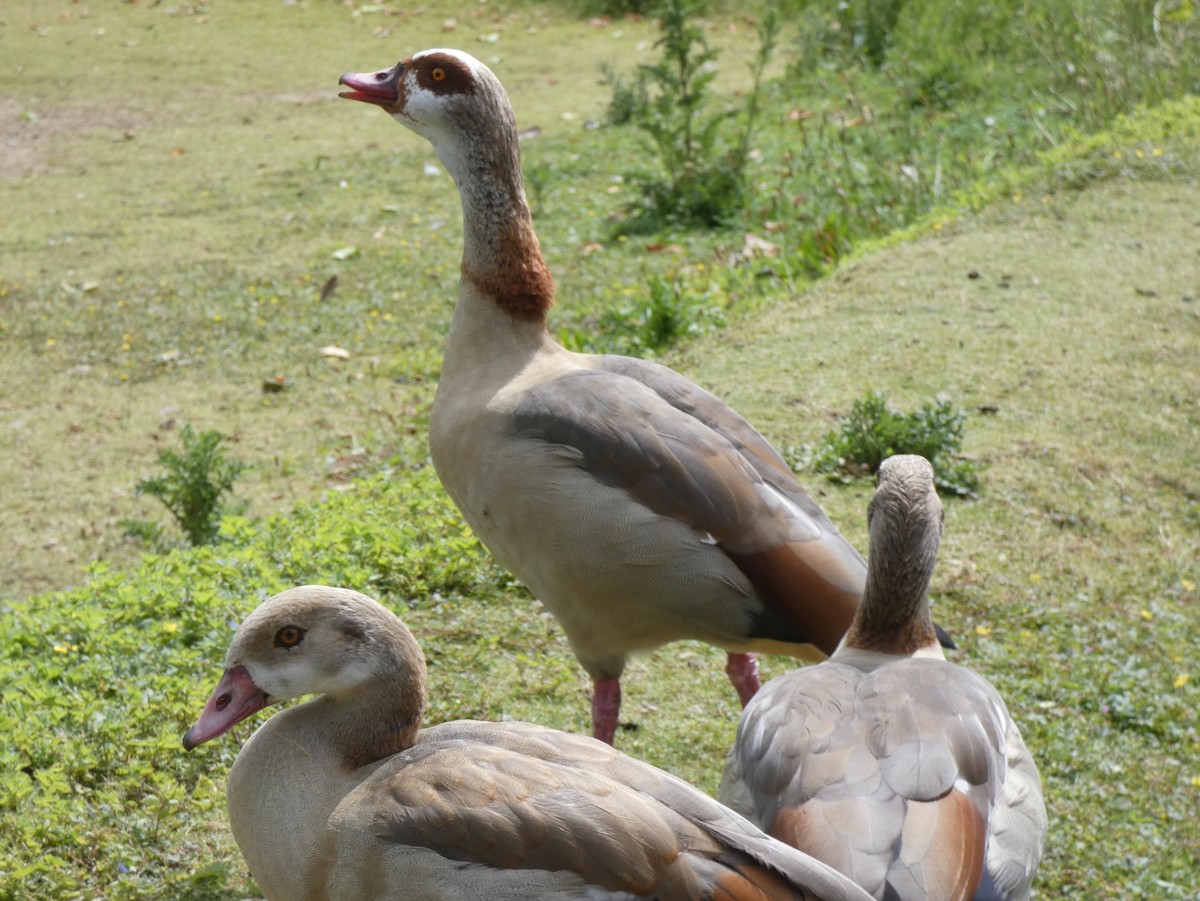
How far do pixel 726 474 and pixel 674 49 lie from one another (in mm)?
5664

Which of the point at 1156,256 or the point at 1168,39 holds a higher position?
the point at 1168,39

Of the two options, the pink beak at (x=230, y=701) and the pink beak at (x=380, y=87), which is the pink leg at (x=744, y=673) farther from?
the pink beak at (x=380, y=87)

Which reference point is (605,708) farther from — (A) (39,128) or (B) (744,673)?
(A) (39,128)

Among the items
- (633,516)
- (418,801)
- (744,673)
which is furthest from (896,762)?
(744,673)

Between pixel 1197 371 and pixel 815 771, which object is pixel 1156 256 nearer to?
pixel 1197 371

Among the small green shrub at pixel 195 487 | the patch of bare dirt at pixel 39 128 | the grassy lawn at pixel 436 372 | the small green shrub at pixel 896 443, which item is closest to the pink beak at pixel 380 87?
the grassy lawn at pixel 436 372

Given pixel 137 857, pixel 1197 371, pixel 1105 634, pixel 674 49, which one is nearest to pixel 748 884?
pixel 137 857

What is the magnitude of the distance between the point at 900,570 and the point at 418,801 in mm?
1396

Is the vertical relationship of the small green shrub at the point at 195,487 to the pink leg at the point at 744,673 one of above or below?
below

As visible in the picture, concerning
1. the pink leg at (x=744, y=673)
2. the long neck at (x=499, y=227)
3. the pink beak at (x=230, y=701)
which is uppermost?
the long neck at (x=499, y=227)

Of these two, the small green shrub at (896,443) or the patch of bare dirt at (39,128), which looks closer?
the small green shrub at (896,443)

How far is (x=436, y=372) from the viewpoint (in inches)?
284

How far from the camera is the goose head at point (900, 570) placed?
132 inches

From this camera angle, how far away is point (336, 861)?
2627 millimetres
